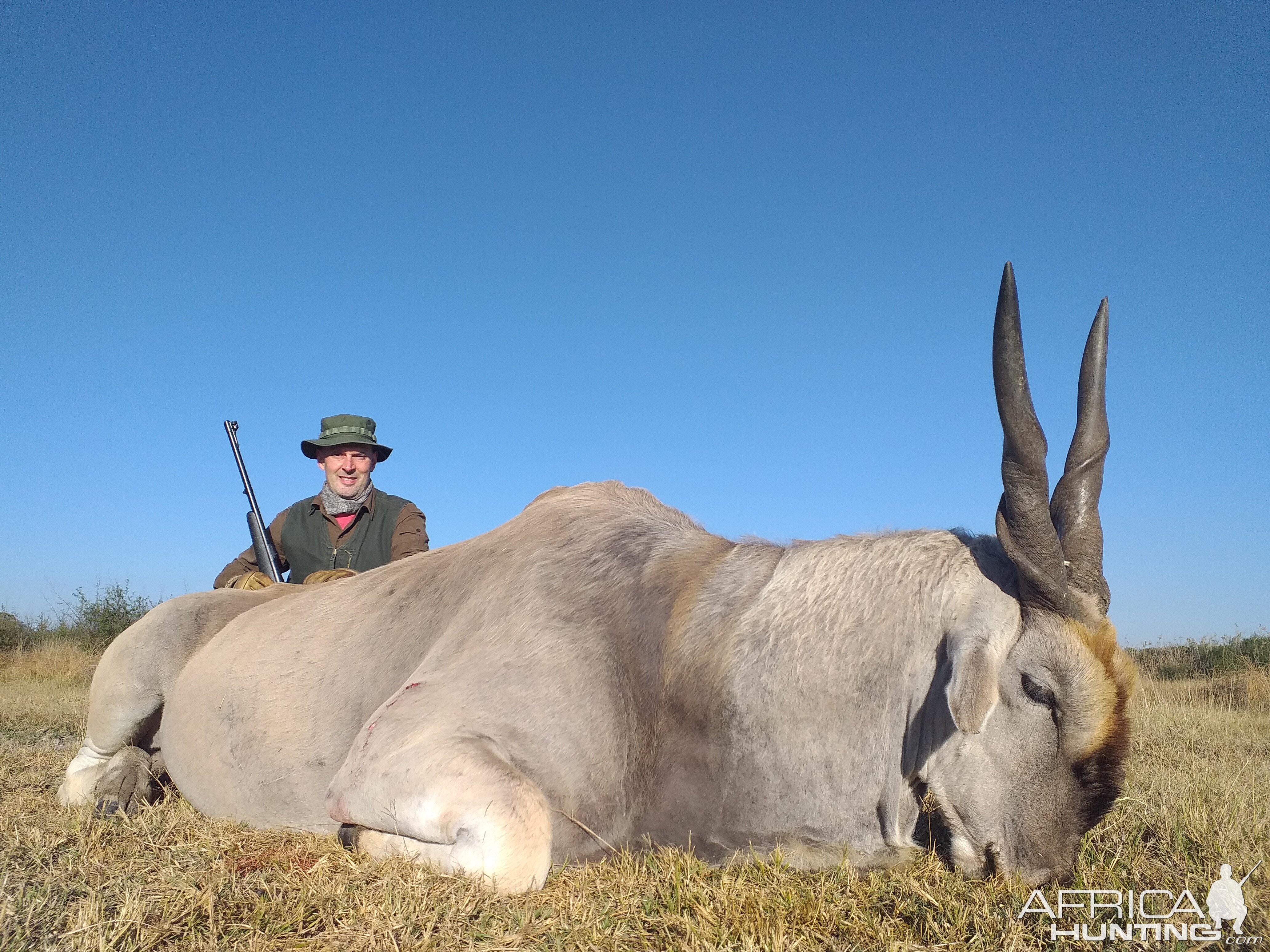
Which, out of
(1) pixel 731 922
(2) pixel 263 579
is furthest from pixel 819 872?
(2) pixel 263 579

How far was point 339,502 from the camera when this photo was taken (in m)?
7.42

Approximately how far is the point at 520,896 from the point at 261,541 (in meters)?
5.74

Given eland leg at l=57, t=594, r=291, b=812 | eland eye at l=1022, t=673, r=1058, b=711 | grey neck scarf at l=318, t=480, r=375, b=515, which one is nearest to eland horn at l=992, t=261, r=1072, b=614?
eland eye at l=1022, t=673, r=1058, b=711

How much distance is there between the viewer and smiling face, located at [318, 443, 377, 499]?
745 centimetres

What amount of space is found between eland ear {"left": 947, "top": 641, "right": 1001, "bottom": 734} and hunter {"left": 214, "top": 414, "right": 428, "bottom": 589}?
17.3 feet

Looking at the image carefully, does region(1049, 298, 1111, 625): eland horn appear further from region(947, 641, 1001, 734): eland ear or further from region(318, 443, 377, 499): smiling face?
region(318, 443, 377, 499): smiling face

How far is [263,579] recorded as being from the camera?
6617 millimetres

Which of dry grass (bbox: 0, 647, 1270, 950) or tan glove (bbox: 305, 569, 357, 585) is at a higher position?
tan glove (bbox: 305, 569, 357, 585)

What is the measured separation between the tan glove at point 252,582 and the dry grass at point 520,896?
2.43m

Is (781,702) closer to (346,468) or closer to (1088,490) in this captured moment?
(1088,490)

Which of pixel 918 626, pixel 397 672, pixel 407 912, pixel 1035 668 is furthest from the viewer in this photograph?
pixel 397 672

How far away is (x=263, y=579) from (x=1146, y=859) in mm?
5832

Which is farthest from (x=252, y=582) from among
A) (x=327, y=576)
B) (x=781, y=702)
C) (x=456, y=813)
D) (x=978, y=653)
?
(x=978, y=653)

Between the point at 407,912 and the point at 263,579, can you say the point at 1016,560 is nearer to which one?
the point at 407,912
